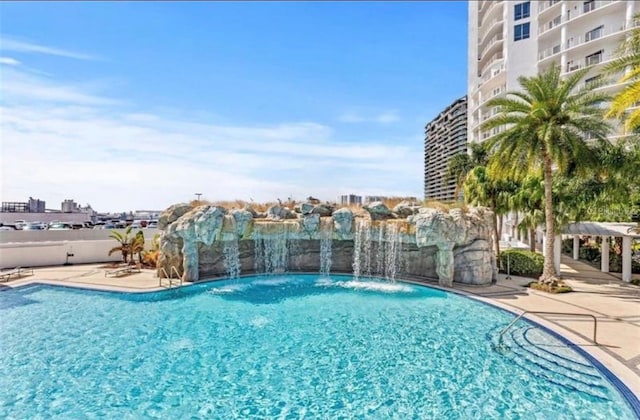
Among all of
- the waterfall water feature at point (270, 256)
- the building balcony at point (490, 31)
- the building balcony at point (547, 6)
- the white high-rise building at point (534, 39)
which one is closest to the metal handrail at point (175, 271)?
the waterfall water feature at point (270, 256)

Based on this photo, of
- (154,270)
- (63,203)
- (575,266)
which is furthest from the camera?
(63,203)

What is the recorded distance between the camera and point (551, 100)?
15.1 meters

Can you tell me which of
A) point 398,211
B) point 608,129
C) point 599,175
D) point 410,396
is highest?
point 608,129

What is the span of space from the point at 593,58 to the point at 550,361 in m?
38.6

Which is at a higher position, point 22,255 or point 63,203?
point 63,203

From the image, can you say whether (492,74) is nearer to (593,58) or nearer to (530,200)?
(593,58)

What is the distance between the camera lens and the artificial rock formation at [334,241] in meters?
16.5

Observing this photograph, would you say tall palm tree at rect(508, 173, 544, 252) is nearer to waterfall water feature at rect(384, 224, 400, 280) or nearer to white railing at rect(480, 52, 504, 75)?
waterfall water feature at rect(384, 224, 400, 280)

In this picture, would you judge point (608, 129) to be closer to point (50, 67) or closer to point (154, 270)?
point (50, 67)

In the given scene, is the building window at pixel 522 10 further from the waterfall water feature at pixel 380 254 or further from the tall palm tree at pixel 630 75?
the waterfall water feature at pixel 380 254

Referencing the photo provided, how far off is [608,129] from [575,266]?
1034 cm

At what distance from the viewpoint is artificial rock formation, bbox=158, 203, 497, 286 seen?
16.5 meters

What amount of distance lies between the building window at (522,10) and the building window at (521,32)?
102cm

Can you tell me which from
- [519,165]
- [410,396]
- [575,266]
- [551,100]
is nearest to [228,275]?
[410,396]
